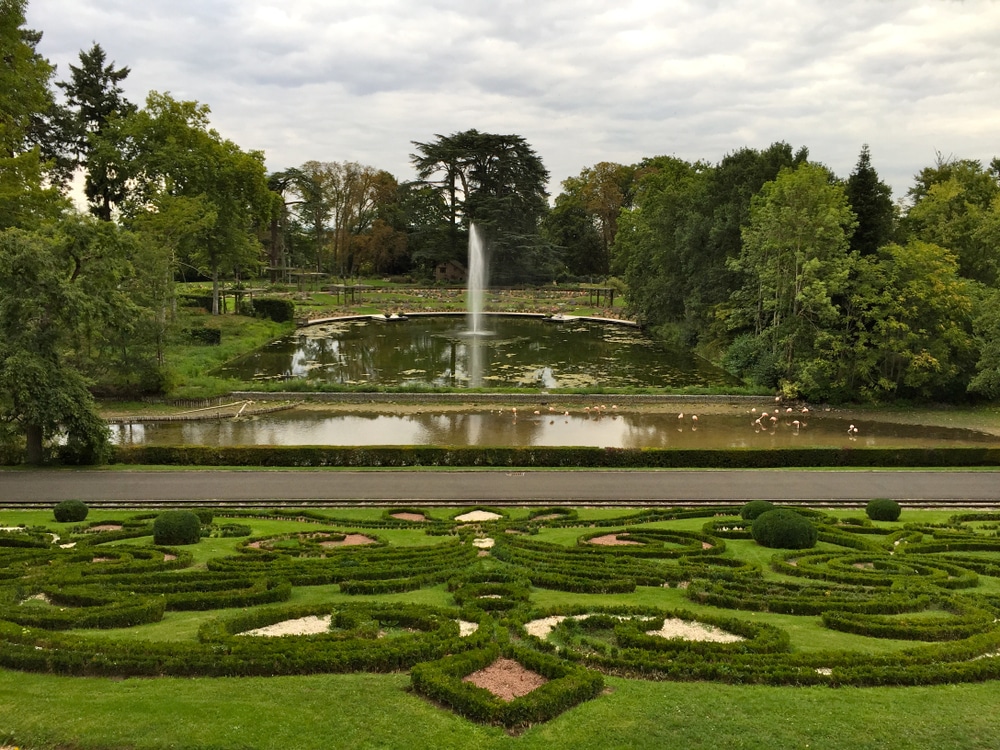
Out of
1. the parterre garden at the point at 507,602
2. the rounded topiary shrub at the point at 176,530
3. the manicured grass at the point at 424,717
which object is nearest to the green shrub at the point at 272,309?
the parterre garden at the point at 507,602

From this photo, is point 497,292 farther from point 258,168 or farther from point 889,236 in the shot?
point 889,236

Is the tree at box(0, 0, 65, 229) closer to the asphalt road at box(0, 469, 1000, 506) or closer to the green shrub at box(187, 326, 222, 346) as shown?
the asphalt road at box(0, 469, 1000, 506)

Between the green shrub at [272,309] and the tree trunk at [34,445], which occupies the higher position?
the green shrub at [272,309]

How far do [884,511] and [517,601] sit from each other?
43.2 ft

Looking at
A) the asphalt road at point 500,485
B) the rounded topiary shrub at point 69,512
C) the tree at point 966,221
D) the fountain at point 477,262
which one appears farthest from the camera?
the fountain at point 477,262

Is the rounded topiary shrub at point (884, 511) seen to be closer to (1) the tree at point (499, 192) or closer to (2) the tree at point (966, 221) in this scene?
(2) the tree at point (966, 221)

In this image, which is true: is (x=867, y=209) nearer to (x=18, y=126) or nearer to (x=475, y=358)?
(x=475, y=358)

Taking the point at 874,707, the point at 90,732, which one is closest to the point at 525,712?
the point at 874,707

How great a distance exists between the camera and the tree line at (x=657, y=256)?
28.5 m

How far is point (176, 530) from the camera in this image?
60.9 feet

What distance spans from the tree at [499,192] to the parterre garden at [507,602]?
90414 millimetres

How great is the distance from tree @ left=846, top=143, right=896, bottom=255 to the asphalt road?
24.1m

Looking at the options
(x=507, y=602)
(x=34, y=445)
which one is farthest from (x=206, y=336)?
(x=507, y=602)

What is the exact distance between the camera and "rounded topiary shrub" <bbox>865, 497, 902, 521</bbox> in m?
22.1
